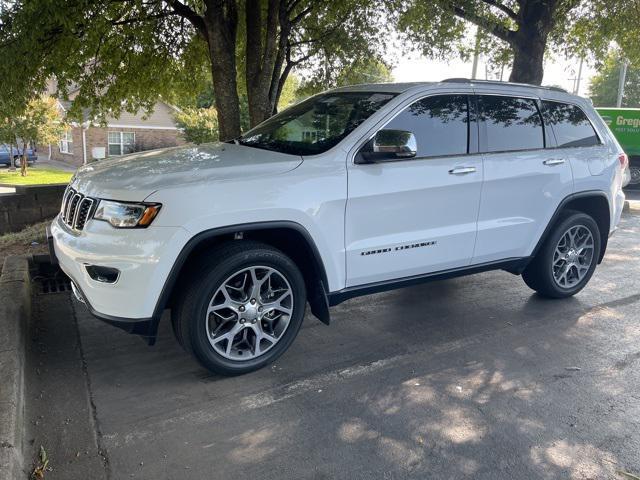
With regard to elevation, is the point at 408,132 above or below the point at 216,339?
above

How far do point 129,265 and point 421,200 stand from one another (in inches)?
85.5

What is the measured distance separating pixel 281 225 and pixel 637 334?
332 cm

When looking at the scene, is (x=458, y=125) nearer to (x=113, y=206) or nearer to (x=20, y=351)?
(x=113, y=206)

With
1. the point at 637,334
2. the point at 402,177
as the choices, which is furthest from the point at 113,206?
the point at 637,334

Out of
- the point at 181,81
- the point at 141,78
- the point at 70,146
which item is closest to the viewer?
the point at 141,78

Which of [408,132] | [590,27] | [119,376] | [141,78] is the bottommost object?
[119,376]

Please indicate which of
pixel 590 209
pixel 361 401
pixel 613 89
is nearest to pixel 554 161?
pixel 590 209

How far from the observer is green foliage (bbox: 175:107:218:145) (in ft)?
83.3

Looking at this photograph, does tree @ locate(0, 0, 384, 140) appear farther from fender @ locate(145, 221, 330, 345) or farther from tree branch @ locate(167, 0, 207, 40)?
fender @ locate(145, 221, 330, 345)

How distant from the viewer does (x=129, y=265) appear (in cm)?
334

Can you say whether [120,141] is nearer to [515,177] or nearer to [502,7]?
[502,7]

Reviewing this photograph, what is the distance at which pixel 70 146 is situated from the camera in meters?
36.5

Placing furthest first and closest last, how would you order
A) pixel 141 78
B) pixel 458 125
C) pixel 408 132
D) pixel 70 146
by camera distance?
pixel 70 146 < pixel 141 78 < pixel 458 125 < pixel 408 132

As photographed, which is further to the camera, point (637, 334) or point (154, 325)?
point (637, 334)
